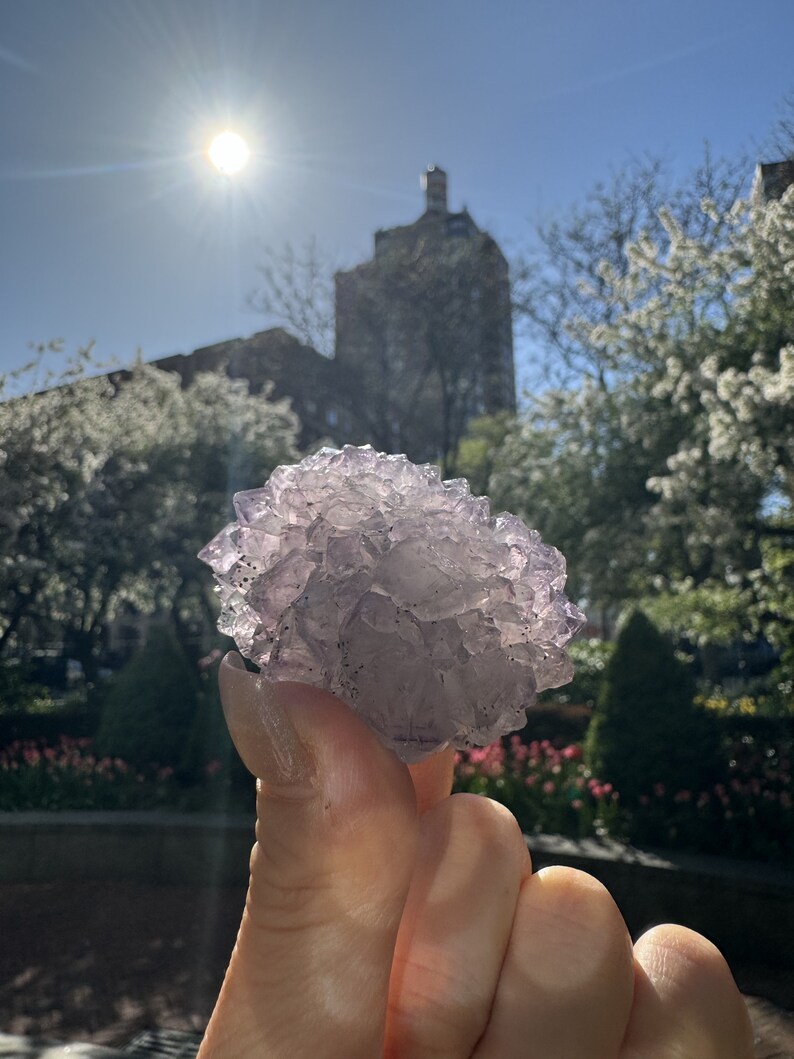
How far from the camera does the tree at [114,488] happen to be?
1130 centimetres

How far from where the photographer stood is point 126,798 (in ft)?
24.3

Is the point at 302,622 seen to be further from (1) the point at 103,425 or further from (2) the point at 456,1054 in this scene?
(1) the point at 103,425

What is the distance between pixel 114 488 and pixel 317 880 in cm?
1357

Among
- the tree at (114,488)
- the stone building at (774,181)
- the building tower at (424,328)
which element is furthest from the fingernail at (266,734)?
the building tower at (424,328)

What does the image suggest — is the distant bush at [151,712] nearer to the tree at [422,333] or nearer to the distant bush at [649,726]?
the distant bush at [649,726]

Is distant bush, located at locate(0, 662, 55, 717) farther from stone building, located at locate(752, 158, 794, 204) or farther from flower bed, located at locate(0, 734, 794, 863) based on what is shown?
stone building, located at locate(752, 158, 794, 204)

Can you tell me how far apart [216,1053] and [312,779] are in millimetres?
379

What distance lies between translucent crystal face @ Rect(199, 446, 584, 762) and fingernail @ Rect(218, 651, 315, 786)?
0.08m

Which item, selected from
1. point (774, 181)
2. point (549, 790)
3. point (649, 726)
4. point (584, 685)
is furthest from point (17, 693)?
point (774, 181)

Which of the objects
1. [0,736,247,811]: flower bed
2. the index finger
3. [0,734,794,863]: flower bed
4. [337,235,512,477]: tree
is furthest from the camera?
[337,235,512,477]: tree

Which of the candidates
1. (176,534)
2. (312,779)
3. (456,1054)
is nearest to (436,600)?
(312,779)

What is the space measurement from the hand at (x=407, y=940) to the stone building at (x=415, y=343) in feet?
64.0

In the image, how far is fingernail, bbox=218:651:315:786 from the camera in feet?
3.34

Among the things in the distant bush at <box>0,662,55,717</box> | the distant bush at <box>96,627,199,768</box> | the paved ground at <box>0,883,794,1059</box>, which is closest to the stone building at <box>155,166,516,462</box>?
the distant bush at <box>0,662,55,717</box>
